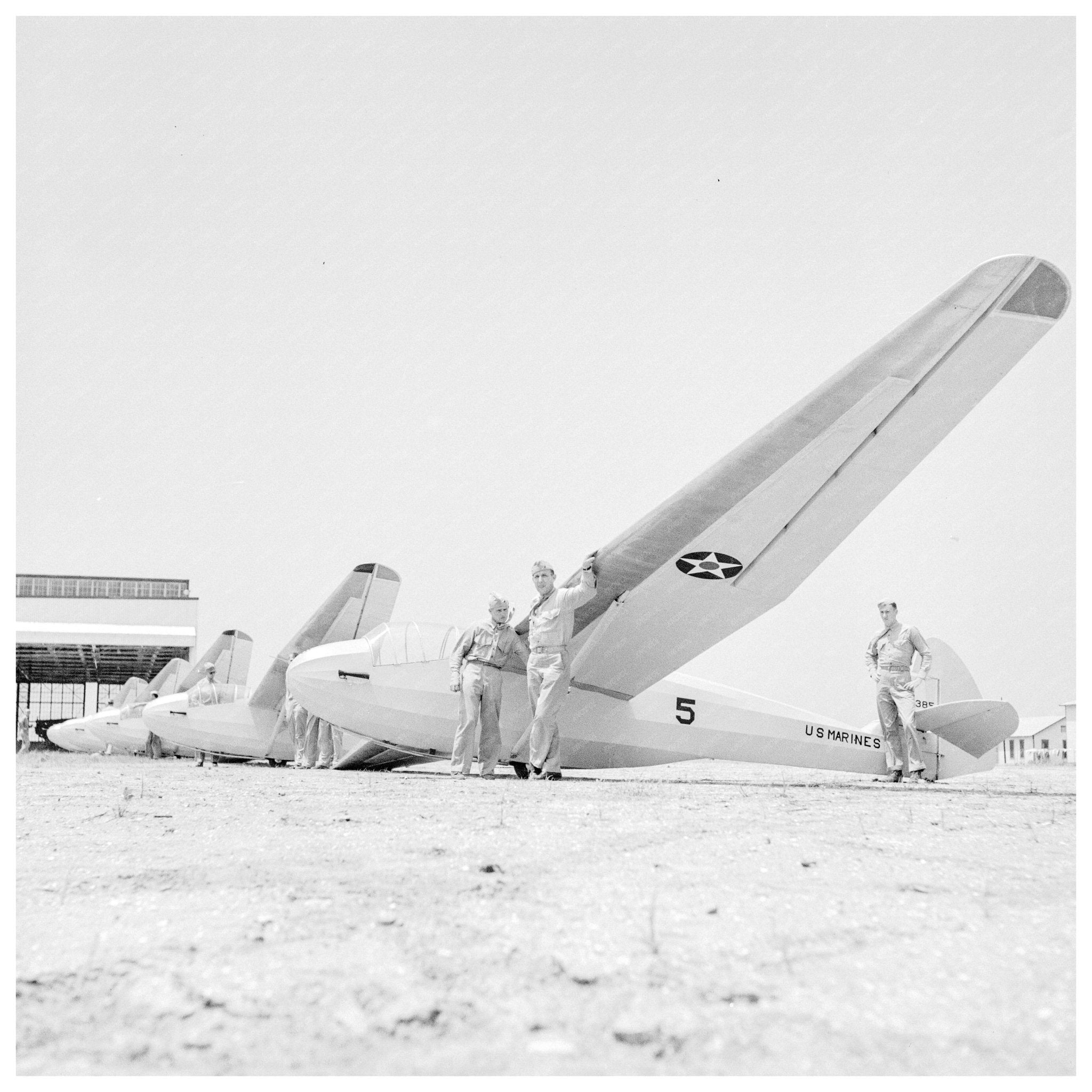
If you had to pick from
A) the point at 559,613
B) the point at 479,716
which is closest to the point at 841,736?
the point at 559,613

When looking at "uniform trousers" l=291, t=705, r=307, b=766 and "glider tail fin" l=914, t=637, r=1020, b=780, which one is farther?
"uniform trousers" l=291, t=705, r=307, b=766

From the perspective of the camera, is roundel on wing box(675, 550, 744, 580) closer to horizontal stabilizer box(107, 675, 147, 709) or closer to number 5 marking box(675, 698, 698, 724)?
number 5 marking box(675, 698, 698, 724)

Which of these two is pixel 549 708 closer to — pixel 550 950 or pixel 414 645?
pixel 414 645

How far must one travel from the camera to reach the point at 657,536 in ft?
27.5

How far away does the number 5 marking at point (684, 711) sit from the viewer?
398 inches

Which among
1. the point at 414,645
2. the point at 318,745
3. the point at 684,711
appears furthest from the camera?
the point at 318,745

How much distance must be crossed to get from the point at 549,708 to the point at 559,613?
867mm

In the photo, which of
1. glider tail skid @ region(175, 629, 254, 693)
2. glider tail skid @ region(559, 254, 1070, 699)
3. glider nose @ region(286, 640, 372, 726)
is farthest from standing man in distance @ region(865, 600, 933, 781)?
glider tail skid @ region(175, 629, 254, 693)

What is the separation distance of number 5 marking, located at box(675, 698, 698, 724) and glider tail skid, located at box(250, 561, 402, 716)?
22.1 ft

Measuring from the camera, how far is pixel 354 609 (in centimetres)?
1580

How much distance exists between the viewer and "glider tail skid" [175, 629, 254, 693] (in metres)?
24.7

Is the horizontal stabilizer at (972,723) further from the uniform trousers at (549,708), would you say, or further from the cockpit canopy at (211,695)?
the cockpit canopy at (211,695)
